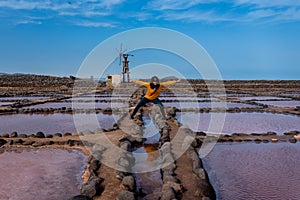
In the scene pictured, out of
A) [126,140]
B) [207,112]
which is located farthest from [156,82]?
[207,112]

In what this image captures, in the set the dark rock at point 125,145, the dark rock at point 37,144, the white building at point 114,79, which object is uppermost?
the white building at point 114,79

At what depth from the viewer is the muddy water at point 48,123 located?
11.9m

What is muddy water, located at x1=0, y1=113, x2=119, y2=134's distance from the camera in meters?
11.9

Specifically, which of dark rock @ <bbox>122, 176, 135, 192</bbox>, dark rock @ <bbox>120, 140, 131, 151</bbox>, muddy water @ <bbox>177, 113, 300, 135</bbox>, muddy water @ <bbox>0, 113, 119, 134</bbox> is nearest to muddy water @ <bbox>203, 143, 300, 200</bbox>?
dark rock @ <bbox>122, 176, 135, 192</bbox>

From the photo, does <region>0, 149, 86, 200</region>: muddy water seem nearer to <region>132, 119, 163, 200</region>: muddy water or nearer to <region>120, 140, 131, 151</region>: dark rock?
<region>120, 140, 131, 151</region>: dark rock

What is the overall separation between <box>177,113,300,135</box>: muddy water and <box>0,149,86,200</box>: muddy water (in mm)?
5375

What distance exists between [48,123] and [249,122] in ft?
26.4

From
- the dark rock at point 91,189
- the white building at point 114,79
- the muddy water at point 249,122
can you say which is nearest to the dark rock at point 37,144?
the dark rock at point 91,189

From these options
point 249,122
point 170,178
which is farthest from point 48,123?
point 170,178

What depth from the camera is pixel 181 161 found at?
734cm

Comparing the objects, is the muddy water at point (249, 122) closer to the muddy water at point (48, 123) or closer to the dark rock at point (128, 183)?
the muddy water at point (48, 123)

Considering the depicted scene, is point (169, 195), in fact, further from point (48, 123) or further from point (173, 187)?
Answer: point (48, 123)

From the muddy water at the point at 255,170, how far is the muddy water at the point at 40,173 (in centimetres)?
→ 266

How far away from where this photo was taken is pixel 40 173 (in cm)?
679
